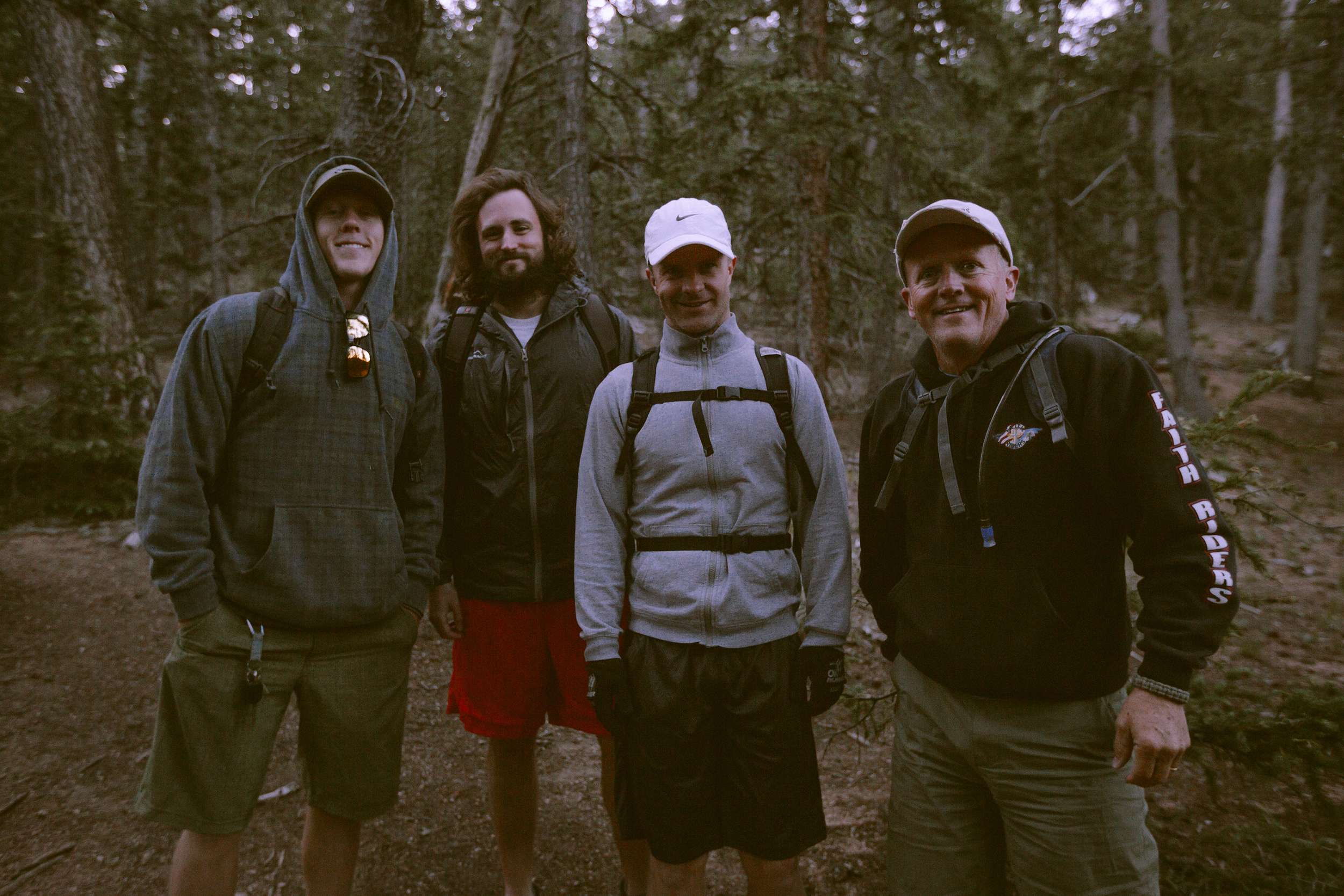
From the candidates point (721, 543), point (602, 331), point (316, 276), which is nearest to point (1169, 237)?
point (602, 331)

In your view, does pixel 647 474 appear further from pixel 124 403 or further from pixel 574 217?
pixel 124 403

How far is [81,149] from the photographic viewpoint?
27.9 feet

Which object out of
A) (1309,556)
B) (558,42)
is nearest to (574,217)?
(558,42)

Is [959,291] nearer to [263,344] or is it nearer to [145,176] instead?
[263,344]

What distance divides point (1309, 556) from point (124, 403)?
1395cm

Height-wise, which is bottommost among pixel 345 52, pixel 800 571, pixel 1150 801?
pixel 1150 801

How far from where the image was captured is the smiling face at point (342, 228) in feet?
9.42

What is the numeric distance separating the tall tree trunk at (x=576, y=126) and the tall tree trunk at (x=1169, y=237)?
1267 centimetres

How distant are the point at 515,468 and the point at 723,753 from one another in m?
1.39

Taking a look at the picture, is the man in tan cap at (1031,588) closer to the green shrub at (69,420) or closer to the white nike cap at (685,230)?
the white nike cap at (685,230)

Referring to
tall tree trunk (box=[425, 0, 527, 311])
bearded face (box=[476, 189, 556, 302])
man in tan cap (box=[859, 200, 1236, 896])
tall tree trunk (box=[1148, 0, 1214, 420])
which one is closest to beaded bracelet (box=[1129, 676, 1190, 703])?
man in tan cap (box=[859, 200, 1236, 896])

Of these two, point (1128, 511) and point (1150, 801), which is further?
point (1150, 801)

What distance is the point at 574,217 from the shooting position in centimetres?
660

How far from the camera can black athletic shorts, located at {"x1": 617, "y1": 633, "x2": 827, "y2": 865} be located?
2482mm
